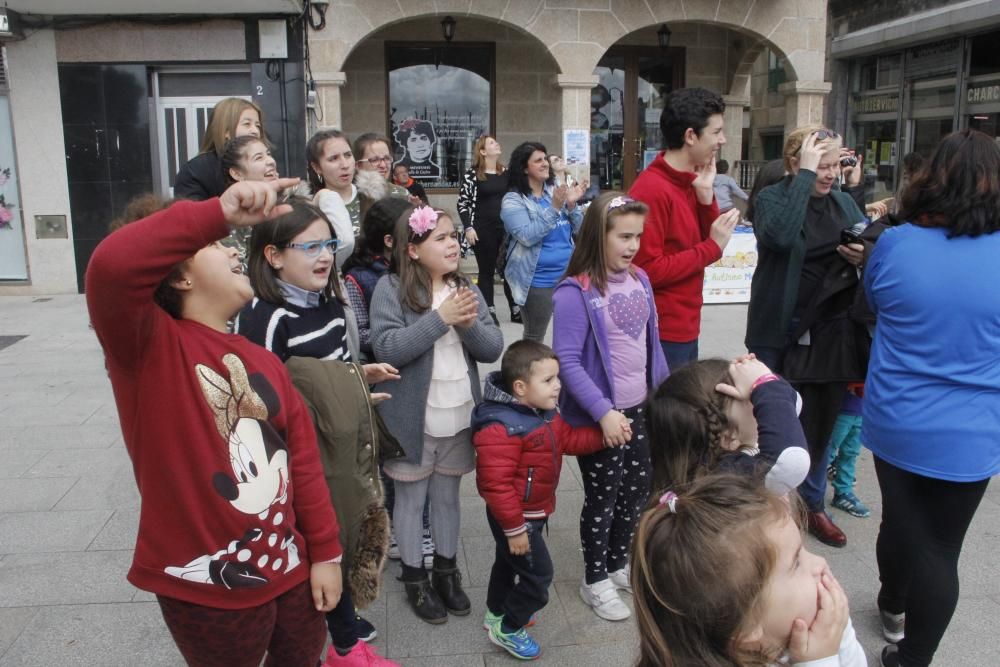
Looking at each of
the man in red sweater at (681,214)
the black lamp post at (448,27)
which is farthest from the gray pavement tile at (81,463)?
the black lamp post at (448,27)

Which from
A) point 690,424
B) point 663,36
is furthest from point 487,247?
point 690,424

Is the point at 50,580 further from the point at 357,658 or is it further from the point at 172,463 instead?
the point at 172,463

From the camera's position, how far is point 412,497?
10.6ft

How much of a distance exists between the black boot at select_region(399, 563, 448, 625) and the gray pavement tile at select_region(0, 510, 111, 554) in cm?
162

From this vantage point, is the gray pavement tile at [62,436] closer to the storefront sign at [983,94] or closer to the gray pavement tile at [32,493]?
the gray pavement tile at [32,493]

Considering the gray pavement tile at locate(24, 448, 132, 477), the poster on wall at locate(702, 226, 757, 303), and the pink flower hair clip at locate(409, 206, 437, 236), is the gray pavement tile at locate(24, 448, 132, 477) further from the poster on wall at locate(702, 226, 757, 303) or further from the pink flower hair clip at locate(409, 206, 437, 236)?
A: the poster on wall at locate(702, 226, 757, 303)

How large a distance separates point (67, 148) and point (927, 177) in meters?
10.3

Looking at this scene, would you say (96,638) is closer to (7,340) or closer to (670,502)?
(670,502)

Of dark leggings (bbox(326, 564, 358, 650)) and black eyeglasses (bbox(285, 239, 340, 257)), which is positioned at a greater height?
black eyeglasses (bbox(285, 239, 340, 257))

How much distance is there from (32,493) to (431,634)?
255 centimetres

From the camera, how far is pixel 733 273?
372 inches

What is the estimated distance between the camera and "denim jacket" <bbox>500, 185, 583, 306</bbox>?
19.0 ft

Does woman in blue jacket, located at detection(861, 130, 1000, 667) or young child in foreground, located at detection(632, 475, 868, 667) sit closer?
young child in foreground, located at detection(632, 475, 868, 667)

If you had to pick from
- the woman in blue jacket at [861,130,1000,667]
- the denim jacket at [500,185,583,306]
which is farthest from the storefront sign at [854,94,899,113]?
Answer: the woman in blue jacket at [861,130,1000,667]
